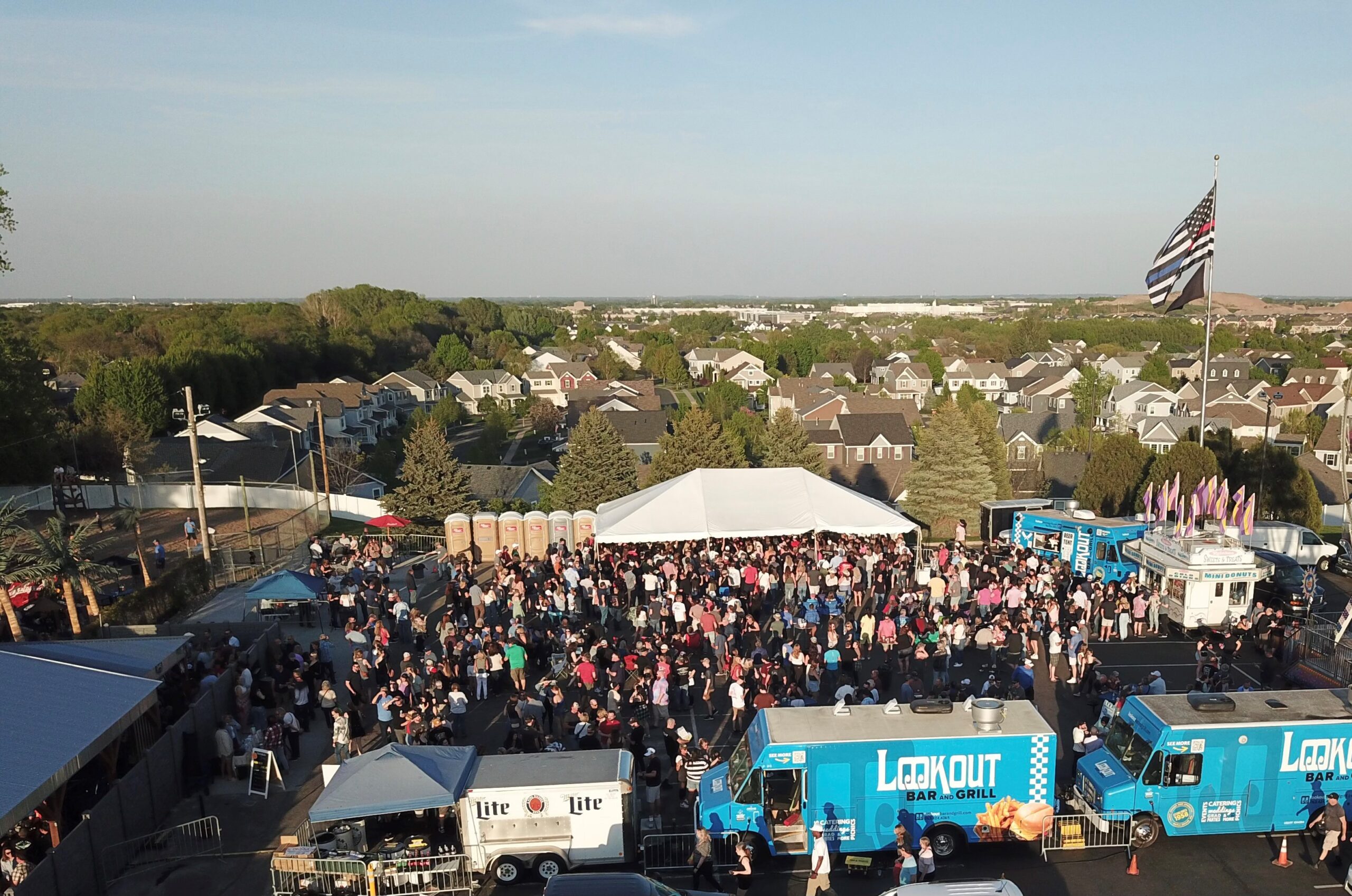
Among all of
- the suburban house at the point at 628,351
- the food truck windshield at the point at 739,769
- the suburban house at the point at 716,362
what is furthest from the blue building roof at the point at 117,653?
the suburban house at the point at 716,362

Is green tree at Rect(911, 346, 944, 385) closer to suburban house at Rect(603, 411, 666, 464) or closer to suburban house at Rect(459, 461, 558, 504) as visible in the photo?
suburban house at Rect(603, 411, 666, 464)

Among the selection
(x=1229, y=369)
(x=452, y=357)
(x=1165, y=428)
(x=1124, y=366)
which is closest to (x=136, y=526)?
(x=1165, y=428)

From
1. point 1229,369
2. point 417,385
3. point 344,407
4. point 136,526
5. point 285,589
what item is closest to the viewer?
point 285,589

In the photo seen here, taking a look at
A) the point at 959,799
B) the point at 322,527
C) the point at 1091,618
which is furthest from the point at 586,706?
the point at 322,527

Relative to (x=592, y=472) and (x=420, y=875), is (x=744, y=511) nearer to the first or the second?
(x=420, y=875)

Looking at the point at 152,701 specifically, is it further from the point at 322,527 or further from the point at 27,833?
the point at 322,527

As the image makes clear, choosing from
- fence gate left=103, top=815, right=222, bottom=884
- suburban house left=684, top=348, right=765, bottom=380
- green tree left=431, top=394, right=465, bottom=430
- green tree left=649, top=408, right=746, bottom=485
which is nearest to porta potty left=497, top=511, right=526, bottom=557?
green tree left=649, top=408, right=746, bottom=485
